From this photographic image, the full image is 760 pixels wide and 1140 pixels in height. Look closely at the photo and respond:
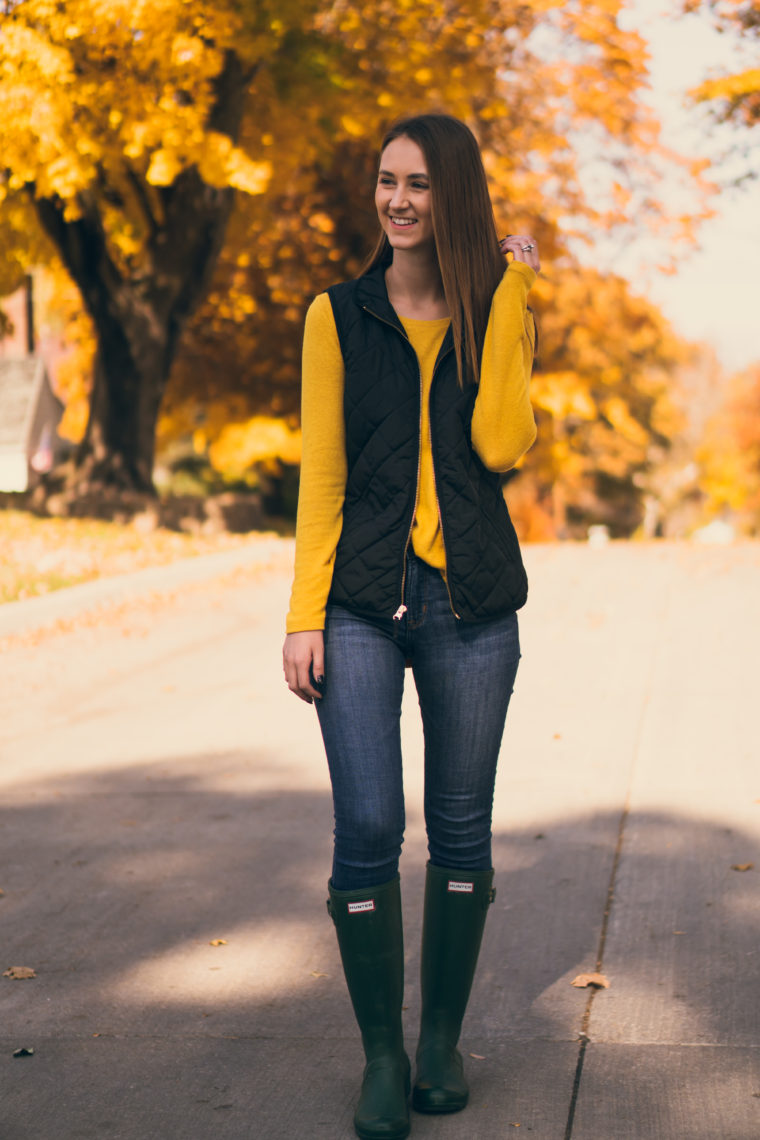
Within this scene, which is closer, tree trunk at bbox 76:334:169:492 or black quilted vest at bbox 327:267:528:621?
black quilted vest at bbox 327:267:528:621

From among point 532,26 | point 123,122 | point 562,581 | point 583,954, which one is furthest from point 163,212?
point 583,954

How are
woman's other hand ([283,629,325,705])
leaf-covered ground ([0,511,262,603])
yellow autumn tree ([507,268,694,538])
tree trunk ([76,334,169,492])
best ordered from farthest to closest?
yellow autumn tree ([507,268,694,538]), tree trunk ([76,334,169,492]), leaf-covered ground ([0,511,262,603]), woman's other hand ([283,629,325,705])

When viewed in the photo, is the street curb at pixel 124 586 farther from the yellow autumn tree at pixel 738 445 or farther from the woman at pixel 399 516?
the yellow autumn tree at pixel 738 445

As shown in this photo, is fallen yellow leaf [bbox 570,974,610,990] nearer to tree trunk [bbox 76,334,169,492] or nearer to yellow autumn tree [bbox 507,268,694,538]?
tree trunk [bbox 76,334,169,492]

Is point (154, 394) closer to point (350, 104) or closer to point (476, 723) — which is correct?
point (350, 104)

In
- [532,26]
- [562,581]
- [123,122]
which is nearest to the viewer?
[562,581]

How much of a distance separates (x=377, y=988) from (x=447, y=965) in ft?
0.67

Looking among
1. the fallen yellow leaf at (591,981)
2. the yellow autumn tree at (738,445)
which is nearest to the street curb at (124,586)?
the fallen yellow leaf at (591,981)

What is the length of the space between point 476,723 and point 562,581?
1103 cm

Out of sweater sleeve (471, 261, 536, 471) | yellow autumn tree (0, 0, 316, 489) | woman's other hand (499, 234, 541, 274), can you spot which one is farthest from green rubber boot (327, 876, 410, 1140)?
yellow autumn tree (0, 0, 316, 489)

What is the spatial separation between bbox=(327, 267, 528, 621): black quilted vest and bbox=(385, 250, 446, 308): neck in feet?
0.24

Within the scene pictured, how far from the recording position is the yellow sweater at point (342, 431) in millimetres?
2834

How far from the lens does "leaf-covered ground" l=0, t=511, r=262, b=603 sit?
Answer: 12.1 metres

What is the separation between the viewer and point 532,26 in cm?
2173
